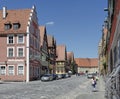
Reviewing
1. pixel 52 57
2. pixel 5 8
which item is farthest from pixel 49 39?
pixel 5 8

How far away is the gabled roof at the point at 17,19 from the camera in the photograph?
66375 mm

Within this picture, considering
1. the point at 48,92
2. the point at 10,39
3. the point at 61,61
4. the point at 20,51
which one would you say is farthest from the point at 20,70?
the point at 61,61

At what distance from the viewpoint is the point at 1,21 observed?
228 feet

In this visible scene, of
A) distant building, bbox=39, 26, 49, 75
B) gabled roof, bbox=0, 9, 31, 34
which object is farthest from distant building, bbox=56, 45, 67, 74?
gabled roof, bbox=0, 9, 31, 34

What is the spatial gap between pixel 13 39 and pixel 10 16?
6.15 meters

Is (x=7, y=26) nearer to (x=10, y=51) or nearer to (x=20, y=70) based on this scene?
(x=10, y=51)

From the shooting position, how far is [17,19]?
68.3 metres

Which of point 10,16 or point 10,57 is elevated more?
point 10,16

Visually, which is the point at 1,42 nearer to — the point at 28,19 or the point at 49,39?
the point at 28,19

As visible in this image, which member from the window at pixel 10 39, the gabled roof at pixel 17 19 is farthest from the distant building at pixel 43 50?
the window at pixel 10 39

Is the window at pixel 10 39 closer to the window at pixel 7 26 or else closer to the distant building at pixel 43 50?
the window at pixel 7 26

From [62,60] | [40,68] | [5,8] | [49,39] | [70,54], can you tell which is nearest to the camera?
[5,8]

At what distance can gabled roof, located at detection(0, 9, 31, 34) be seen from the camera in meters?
66.4

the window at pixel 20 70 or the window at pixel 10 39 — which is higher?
the window at pixel 10 39
